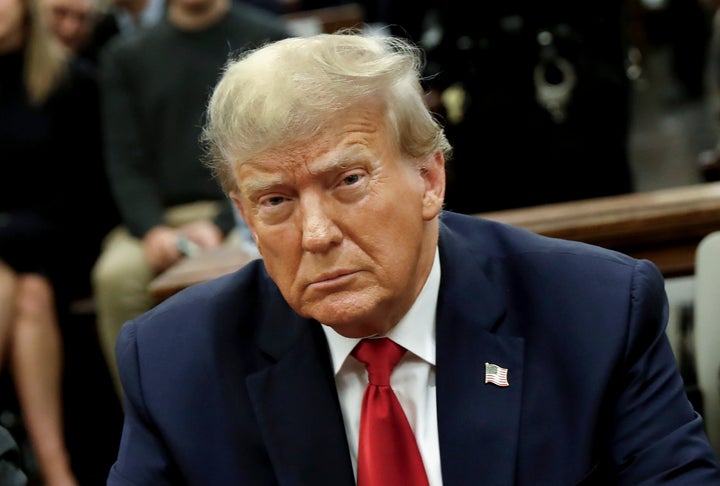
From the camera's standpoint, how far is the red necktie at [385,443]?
1.80m

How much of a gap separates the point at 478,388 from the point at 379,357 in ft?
0.55

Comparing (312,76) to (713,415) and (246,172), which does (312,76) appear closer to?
(246,172)

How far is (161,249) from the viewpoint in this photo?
3.96 m

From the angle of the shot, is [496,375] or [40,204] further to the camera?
[40,204]

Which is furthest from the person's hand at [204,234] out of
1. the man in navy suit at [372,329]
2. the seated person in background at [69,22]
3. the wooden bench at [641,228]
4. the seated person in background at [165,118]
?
the man in navy suit at [372,329]

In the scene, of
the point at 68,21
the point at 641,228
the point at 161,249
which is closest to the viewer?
the point at 641,228

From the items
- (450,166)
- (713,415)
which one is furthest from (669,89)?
(713,415)

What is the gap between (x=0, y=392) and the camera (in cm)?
380

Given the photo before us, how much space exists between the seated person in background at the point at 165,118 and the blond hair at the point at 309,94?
2240 millimetres

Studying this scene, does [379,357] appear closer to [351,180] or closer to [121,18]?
[351,180]

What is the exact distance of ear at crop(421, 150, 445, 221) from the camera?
1.81 meters

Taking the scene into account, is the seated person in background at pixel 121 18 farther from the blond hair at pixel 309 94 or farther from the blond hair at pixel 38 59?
the blond hair at pixel 309 94

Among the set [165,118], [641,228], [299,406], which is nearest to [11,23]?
[165,118]

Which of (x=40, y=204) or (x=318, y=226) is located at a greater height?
(x=318, y=226)
